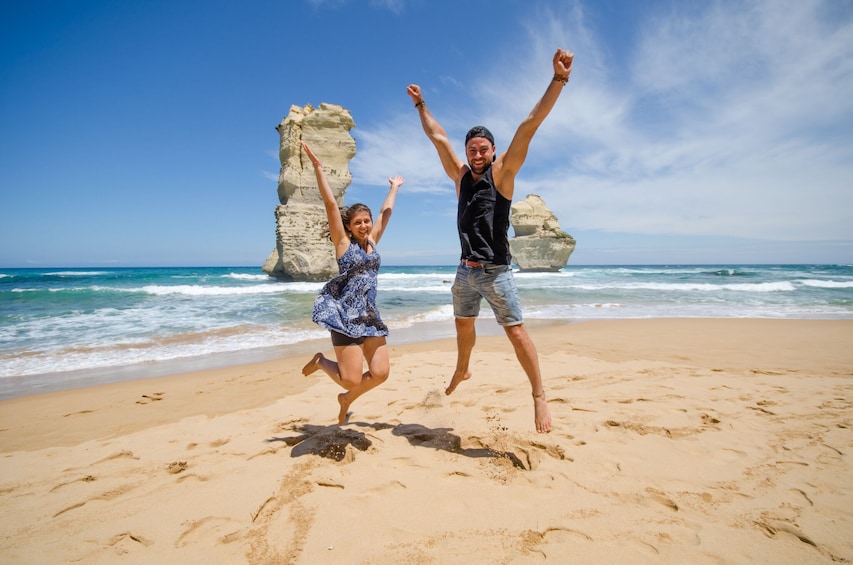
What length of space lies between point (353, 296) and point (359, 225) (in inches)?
22.7

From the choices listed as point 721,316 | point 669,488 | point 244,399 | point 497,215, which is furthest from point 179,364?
point 721,316

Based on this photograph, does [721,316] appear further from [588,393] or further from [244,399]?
[244,399]

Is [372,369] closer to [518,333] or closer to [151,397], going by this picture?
[518,333]

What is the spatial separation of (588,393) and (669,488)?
1.80 meters

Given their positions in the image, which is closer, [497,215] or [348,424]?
[497,215]

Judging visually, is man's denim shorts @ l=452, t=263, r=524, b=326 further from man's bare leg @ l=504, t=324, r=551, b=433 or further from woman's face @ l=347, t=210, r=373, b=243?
woman's face @ l=347, t=210, r=373, b=243

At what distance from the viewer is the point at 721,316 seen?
10641 millimetres

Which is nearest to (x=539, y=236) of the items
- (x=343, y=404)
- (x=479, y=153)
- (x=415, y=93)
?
(x=415, y=93)

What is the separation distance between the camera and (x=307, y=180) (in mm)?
24172

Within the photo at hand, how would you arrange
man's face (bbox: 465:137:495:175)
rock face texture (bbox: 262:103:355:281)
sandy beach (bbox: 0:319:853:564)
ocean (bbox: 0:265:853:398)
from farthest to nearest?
1. rock face texture (bbox: 262:103:355:281)
2. ocean (bbox: 0:265:853:398)
3. man's face (bbox: 465:137:495:175)
4. sandy beach (bbox: 0:319:853:564)

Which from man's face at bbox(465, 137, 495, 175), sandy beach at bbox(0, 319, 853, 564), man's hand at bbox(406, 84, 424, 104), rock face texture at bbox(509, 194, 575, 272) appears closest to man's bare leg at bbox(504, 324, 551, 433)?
sandy beach at bbox(0, 319, 853, 564)

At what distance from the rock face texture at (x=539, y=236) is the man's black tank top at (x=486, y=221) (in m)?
37.4

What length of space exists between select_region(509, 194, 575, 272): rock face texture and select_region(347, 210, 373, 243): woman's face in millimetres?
37355

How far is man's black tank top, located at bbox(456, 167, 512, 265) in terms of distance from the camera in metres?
2.79
